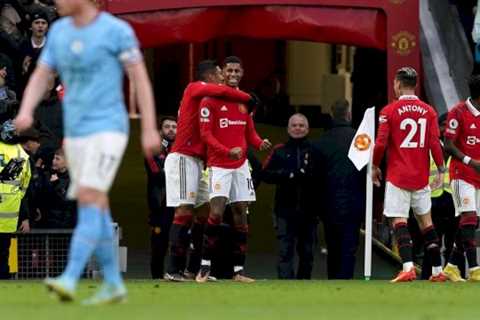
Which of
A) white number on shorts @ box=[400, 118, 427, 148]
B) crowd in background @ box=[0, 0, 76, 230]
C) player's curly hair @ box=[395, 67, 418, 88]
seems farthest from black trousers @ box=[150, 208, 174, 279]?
player's curly hair @ box=[395, 67, 418, 88]

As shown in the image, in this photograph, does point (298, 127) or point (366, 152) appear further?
point (298, 127)

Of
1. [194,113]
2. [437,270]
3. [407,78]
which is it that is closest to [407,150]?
[407,78]

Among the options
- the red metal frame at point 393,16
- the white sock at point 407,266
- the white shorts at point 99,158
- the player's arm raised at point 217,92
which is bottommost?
the white sock at point 407,266

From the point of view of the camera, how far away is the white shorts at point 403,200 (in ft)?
52.3

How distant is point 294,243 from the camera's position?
18.0 meters

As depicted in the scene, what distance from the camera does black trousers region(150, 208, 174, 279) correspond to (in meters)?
18.4

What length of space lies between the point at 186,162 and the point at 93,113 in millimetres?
4921

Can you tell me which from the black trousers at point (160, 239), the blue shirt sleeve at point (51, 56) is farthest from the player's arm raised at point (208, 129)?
the blue shirt sleeve at point (51, 56)

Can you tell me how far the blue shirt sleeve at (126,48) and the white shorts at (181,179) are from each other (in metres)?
4.88

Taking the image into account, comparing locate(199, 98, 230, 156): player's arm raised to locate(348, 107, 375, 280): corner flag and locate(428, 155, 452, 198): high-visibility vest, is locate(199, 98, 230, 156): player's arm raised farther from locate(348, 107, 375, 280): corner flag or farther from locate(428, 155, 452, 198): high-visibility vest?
locate(428, 155, 452, 198): high-visibility vest

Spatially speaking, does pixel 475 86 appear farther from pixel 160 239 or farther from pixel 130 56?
pixel 130 56

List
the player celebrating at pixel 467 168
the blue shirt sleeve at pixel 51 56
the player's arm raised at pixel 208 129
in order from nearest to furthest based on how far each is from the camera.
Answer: the blue shirt sleeve at pixel 51 56, the player's arm raised at pixel 208 129, the player celebrating at pixel 467 168

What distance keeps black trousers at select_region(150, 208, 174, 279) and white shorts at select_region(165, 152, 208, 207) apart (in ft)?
6.95

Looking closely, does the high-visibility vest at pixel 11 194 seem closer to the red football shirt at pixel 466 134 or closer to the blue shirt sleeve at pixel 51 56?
the red football shirt at pixel 466 134
